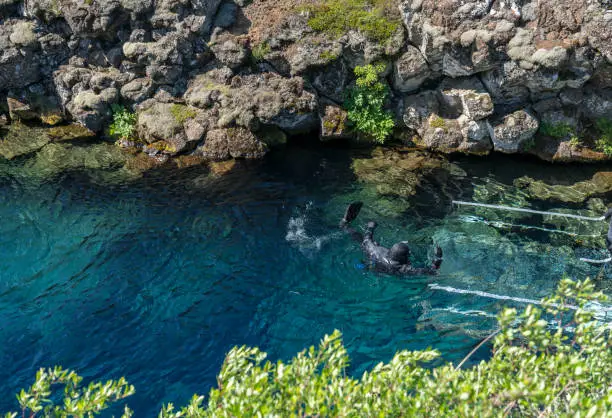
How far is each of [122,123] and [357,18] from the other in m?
10.9

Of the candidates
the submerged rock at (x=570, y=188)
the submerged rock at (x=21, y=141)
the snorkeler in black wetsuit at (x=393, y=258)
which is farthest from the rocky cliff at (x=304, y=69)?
the snorkeler in black wetsuit at (x=393, y=258)

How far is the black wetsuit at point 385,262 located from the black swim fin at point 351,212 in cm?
85

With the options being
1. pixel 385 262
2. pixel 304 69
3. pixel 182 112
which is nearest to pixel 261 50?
pixel 304 69

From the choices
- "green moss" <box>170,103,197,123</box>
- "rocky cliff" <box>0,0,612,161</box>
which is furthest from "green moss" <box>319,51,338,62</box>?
"green moss" <box>170,103,197,123</box>

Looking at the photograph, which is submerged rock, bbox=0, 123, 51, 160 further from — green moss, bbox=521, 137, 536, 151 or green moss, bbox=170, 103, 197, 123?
green moss, bbox=521, 137, 536, 151

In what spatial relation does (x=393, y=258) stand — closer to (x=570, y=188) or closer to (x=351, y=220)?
(x=351, y=220)

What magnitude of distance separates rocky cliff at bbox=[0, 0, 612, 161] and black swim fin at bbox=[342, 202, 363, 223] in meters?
5.73

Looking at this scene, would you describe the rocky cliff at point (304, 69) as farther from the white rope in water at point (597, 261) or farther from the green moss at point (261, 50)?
the white rope in water at point (597, 261)

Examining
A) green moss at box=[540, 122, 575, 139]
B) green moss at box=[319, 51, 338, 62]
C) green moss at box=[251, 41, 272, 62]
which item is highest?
green moss at box=[251, 41, 272, 62]

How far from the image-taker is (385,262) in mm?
13867

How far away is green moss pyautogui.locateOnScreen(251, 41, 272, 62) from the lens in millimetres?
20547

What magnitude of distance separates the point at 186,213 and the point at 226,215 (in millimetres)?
1407

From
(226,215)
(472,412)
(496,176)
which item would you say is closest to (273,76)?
(226,215)

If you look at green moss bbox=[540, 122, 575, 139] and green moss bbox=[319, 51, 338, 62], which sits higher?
green moss bbox=[319, 51, 338, 62]
